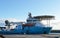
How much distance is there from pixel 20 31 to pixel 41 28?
8594 millimetres

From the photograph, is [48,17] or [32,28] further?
[48,17]

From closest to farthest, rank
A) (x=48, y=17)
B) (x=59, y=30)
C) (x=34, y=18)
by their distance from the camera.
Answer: (x=34, y=18) → (x=48, y=17) → (x=59, y=30)

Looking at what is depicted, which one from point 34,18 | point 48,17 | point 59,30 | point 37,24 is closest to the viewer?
point 37,24

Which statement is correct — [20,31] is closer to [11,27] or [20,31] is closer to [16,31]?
[16,31]

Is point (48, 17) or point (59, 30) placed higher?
point (48, 17)

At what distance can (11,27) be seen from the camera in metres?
84.8

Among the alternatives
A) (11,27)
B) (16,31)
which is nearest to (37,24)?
(16,31)

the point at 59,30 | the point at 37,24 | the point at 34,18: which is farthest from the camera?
the point at 59,30

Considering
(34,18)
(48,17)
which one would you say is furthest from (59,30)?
(34,18)

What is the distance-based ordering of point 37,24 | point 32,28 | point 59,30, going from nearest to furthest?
1. point 32,28
2. point 37,24
3. point 59,30

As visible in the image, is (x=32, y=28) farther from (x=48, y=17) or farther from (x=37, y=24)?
(x=48, y=17)

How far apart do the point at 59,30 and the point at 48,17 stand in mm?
17082

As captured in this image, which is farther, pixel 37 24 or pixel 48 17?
pixel 48 17

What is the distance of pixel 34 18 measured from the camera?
269ft
